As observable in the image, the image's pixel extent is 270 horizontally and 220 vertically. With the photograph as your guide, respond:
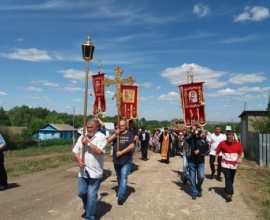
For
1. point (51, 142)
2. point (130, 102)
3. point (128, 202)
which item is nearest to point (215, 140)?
point (130, 102)

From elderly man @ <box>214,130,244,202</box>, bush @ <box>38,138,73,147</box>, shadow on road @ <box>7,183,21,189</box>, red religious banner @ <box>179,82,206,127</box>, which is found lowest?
bush @ <box>38,138,73,147</box>

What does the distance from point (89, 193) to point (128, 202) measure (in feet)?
6.17

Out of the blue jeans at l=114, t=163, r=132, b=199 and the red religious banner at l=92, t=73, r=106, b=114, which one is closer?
the blue jeans at l=114, t=163, r=132, b=199

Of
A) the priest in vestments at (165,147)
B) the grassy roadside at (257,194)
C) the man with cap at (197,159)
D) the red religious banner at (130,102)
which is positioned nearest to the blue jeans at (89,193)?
the man with cap at (197,159)

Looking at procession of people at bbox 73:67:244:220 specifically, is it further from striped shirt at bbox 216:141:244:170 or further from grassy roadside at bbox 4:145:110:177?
grassy roadside at bbox 4:145:110:177

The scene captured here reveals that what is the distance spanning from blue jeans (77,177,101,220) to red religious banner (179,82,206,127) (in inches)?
215

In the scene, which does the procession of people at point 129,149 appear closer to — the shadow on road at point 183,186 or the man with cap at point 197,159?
the man with cap at point 197,159

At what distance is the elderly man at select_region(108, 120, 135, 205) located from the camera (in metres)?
6.82

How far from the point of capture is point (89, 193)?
17.5 feet

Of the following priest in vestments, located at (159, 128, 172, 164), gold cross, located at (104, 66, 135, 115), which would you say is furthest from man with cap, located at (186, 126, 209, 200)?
priest in vestments, located at (159, 128, 172, 164)

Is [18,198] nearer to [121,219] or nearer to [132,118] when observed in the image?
[121,219]

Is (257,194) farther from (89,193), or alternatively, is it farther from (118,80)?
(89,193)

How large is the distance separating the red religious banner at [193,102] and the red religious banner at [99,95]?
2.83 metres

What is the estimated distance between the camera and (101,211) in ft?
20.3
